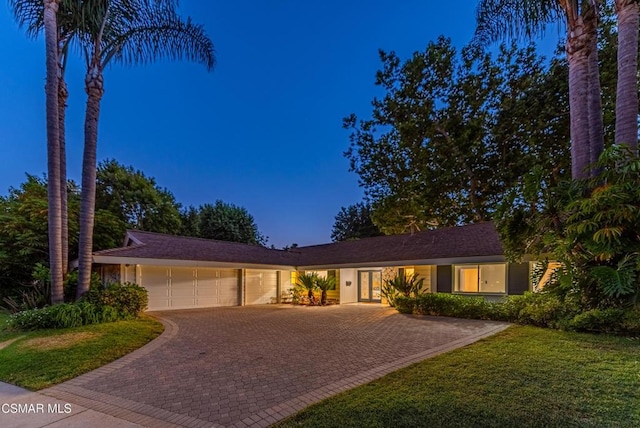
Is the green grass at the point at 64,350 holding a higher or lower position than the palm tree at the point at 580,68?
lower

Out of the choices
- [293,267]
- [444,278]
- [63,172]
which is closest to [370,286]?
[293,267]

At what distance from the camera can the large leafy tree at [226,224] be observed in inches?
1054

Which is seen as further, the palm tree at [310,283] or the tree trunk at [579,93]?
the palm tree at [310,283]

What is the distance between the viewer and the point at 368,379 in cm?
501

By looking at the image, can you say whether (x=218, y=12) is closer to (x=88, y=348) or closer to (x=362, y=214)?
(x=88, y=348)

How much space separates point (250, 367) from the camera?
585cm

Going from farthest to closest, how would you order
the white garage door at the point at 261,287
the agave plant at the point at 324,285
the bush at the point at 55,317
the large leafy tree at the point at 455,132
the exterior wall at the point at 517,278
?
the white garage door at the point at 261,287 < the agave plant at the point at 324,285 < the large leafy tree at the point at 455,132 < the exterior wall at the point at 517,278 < the bush at the point at 55,317

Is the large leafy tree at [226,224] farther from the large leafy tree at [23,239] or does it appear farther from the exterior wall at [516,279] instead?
the exterior wall at [516,279]

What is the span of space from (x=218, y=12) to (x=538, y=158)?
1855 cm

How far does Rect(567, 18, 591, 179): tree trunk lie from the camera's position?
6.86 metres

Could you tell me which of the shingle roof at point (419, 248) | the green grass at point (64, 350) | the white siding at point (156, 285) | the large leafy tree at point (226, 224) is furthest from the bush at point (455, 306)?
the large leafy tree at point (226, 224)

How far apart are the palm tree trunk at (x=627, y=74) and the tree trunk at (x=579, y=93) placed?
0.95 metres

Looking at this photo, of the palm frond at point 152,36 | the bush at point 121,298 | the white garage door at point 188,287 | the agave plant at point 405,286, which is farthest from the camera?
the white garage door at point 188,287

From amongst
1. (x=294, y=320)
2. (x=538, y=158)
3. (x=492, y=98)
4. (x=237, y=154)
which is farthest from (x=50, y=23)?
(x=237, y=154)
